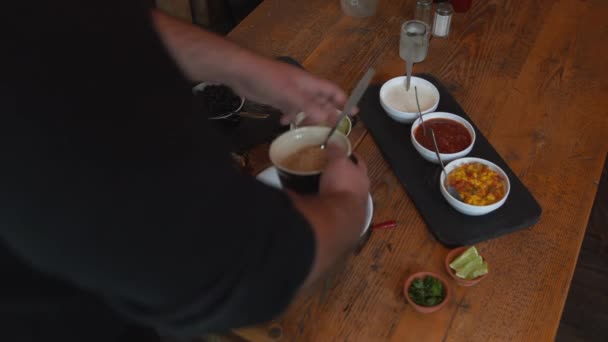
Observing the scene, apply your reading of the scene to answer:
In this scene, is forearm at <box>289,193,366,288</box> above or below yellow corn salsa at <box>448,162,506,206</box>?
above

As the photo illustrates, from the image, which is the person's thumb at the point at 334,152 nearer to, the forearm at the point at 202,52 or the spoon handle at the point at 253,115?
the forearm at the point at 202,52

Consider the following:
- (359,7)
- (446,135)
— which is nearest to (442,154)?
(446,135)

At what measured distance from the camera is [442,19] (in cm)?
156

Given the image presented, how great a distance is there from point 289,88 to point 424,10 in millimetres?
729

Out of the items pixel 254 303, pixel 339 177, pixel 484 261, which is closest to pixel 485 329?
pixel 484 261

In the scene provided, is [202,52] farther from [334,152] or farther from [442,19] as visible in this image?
[442,19]

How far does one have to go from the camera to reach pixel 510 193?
1.11m

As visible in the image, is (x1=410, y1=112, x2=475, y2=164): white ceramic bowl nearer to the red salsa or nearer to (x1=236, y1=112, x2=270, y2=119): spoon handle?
the red salsa

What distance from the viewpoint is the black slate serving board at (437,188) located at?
41.1 inches

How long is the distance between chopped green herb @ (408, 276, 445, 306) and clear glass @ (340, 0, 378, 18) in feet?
3.29

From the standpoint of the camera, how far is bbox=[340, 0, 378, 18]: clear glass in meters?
1.65

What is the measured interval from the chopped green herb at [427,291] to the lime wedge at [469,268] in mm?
43

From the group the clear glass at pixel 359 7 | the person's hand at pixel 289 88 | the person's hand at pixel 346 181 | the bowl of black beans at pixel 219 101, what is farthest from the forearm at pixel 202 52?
the clear glass at pixel 359 7

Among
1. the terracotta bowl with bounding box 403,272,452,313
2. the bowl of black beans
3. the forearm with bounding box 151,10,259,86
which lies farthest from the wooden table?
the forearm with bounding box 151,10,259,86
